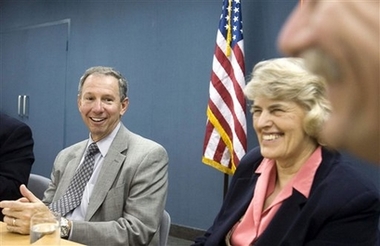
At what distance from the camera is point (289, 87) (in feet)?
5.75

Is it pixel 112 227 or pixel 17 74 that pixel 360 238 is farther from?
pixel 17 74

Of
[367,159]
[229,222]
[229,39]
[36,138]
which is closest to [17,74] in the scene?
[36,138]

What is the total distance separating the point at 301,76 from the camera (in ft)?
5.63

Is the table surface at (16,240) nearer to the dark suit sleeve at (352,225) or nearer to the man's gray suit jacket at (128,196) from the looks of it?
the man's gray suit jacket at (128,196)

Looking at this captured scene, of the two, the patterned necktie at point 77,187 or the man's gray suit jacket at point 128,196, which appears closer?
the man's gray suit jacket at point 128,196

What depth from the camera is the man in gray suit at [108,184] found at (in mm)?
1881

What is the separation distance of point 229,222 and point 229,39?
2.31m

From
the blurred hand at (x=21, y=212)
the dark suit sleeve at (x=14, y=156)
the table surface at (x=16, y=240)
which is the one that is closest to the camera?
the table surface at (x=16, y=240)

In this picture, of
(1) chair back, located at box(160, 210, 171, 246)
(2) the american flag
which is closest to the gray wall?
(2) the american flag

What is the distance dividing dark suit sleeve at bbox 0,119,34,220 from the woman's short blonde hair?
4.23 ft

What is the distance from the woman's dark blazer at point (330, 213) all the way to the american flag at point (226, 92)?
2.14 m

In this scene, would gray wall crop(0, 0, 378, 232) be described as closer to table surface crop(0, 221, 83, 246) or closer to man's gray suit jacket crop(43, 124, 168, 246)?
man's gray suit jacket crop(43, 124, 168, 246)

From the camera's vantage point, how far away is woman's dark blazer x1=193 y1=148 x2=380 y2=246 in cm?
152

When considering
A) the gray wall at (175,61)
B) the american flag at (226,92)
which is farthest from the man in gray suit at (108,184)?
the gray wall at (175,61)
